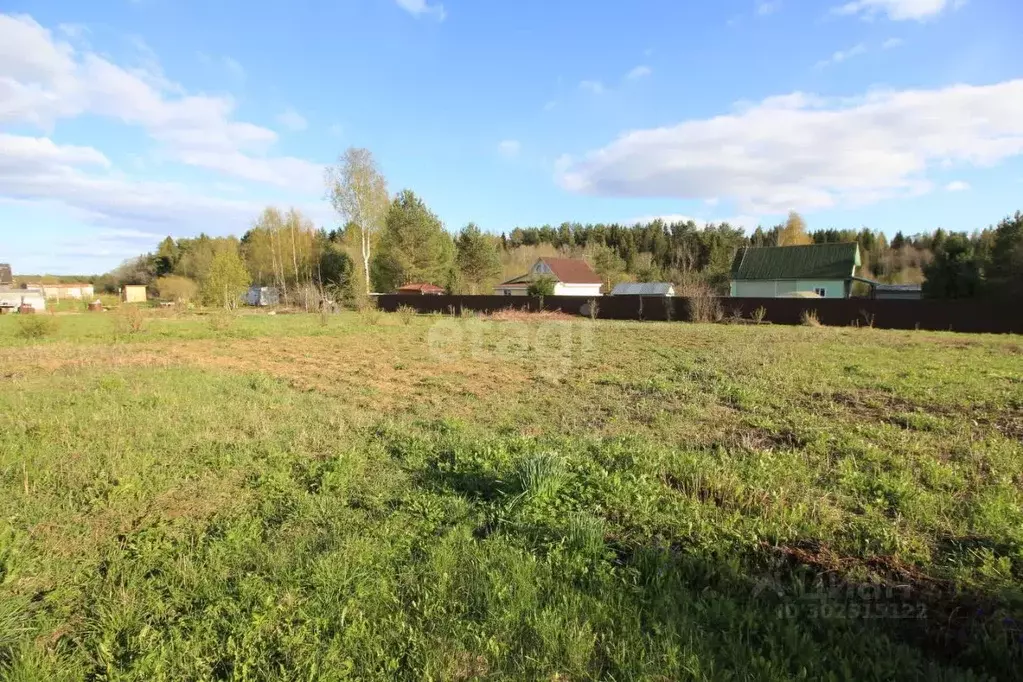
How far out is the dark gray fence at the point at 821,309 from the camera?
61.5 feet

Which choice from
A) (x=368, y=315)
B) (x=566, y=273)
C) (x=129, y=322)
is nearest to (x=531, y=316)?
(x=368, y=315)

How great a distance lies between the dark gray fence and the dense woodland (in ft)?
8.16

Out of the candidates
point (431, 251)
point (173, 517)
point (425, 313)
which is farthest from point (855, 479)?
point (431, 251)

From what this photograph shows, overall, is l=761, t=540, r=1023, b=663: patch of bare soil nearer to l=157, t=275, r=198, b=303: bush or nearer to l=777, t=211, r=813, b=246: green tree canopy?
l=157, t=275, r=198, b=303: bush

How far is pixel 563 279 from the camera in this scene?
4375cm

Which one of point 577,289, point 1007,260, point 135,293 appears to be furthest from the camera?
point 135,293

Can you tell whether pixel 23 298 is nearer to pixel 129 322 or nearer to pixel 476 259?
pixel 476 259

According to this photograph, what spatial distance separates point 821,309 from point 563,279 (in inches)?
948

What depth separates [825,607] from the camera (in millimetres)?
2291

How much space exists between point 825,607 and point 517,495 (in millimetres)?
1734

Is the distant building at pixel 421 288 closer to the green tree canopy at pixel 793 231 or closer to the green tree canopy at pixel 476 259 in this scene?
the green tree canopy at pixel 476 259

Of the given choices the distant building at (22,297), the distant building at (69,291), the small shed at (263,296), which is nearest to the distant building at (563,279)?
the small shed at (263,296)

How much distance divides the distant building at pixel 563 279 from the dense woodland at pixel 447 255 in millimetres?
2241

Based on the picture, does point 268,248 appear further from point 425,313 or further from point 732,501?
point 732,501
